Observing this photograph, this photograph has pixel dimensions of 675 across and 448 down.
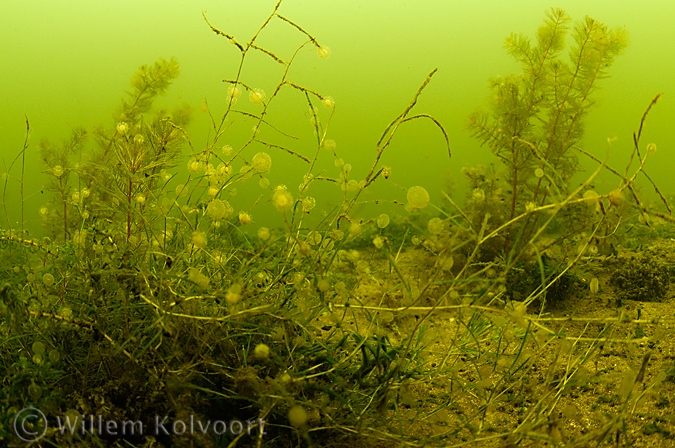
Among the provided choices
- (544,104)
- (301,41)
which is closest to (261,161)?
(544,104)

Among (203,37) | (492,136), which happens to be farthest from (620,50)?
(203,37)

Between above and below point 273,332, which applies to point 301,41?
above

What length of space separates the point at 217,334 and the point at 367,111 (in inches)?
580

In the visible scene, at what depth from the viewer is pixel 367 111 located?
15742mm

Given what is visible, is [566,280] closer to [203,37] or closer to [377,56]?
[203,37]

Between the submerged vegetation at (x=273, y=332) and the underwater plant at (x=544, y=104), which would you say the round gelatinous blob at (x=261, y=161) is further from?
the underwater plant at (x=544, y=104)

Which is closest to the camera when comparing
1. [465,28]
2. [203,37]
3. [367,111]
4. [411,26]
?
[203,37]

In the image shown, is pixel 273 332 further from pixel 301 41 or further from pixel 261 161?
pixel 301 41

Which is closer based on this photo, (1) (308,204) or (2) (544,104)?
(1) (308,204)

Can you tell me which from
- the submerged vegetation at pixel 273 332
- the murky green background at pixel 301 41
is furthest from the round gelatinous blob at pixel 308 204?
the murky green background at pixel 301 41

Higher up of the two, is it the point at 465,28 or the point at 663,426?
the point at 465,28

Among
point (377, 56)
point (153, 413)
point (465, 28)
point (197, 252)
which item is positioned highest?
point (465, 28)

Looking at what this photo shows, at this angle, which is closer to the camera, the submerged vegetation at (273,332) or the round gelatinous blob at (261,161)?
the submerged vegetation at (273,332)

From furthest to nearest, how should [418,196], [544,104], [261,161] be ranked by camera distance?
[544,104], [261,161], [418,196]
